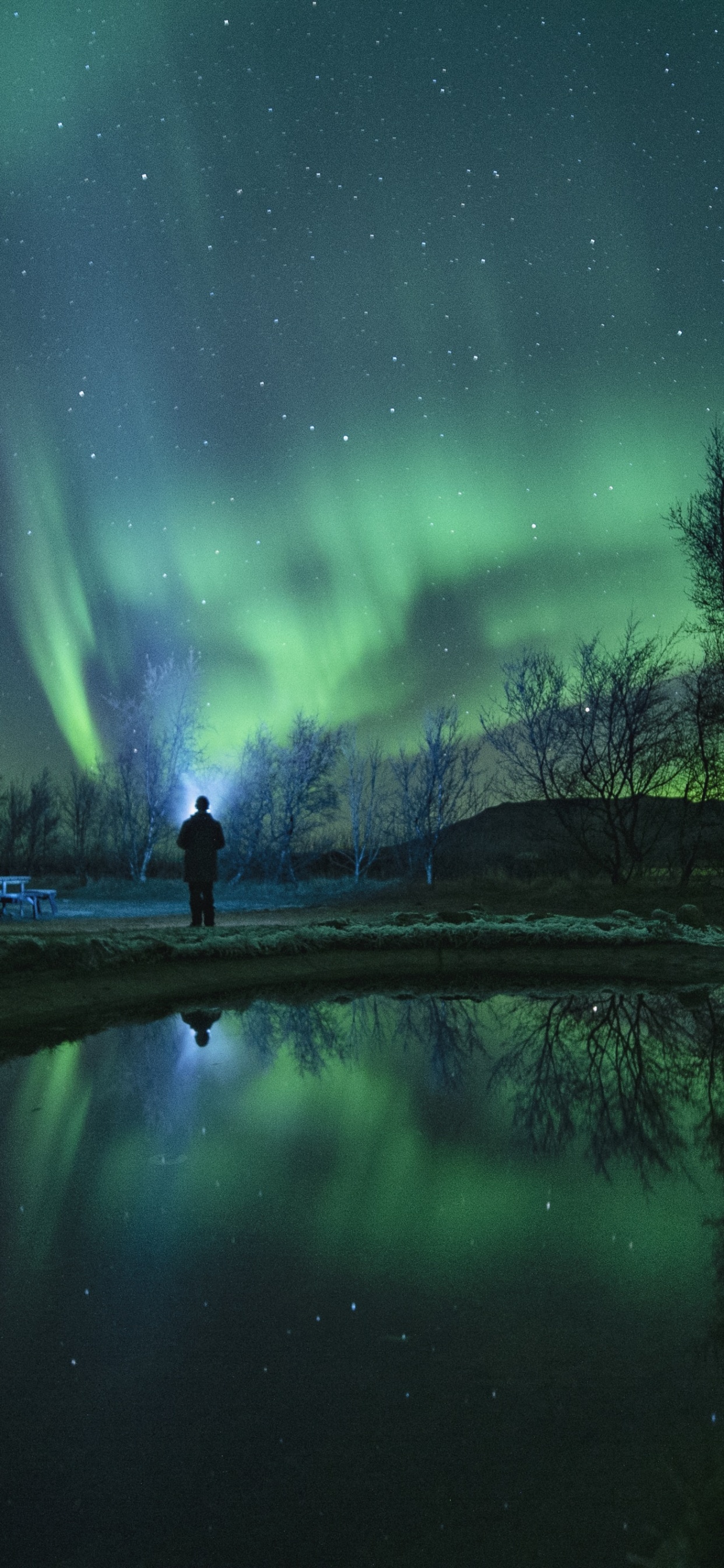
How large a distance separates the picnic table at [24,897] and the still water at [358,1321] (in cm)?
1241

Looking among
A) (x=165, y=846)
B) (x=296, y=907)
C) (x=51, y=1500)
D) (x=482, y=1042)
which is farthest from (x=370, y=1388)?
(x=165, y=846)

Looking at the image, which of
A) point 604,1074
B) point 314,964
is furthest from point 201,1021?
point 604,1074

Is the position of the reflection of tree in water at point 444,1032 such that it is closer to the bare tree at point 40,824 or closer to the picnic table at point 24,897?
the picnic table at point 24,897

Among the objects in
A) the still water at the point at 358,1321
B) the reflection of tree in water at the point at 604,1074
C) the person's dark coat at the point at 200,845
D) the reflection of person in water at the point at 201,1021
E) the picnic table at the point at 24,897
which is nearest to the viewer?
the still water at the point at 358,1321

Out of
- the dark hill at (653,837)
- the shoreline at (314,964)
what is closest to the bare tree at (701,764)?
the dark hill at (653,837)

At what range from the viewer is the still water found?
2.08 meters

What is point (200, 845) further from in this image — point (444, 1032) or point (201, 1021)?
point (444, 1032)

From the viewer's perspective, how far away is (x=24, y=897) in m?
17.7

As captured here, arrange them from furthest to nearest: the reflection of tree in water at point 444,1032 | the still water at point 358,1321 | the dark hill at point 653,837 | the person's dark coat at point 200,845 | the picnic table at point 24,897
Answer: the dark hill at point 653,837 < the picnic table at point 24,897 < the person's dark coat at point 200,845 < the reflection of tree in water at point 444,1032 < the still water at point 358,1321

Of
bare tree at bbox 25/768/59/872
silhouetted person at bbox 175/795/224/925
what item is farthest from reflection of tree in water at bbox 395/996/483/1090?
bare tree at bbox 25/768/59/872

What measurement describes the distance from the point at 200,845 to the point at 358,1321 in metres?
11.1

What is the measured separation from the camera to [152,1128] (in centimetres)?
497

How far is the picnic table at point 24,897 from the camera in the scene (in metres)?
17.6

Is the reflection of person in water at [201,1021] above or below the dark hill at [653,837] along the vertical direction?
below
